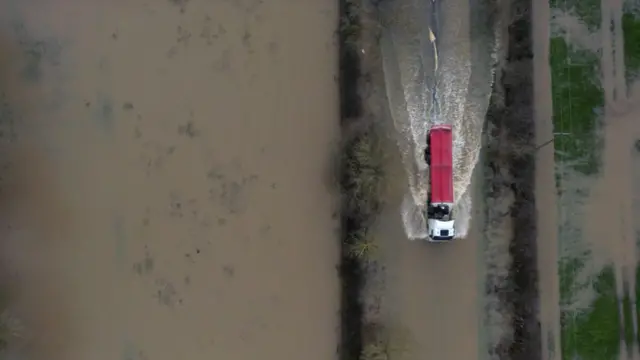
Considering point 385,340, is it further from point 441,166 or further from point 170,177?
point 170,177

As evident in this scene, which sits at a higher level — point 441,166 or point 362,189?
point 441,166

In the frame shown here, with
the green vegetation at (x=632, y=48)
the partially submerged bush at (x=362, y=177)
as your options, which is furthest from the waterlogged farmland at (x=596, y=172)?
the partially submerged bush at (x=362, y=177)

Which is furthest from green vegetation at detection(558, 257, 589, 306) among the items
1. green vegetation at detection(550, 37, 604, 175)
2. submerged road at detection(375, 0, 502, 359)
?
green vegetation at detection(550, 37, 604, 175)

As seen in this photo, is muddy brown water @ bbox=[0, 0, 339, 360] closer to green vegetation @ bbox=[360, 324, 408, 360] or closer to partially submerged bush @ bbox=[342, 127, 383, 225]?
partially submerged bush @ bbox=[342, 127, 383, 225]

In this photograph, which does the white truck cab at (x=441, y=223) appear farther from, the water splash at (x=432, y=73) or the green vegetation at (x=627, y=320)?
the green vegetation at (x=627, y=320)

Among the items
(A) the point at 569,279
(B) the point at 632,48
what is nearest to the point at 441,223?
(A) the point at 569,279
